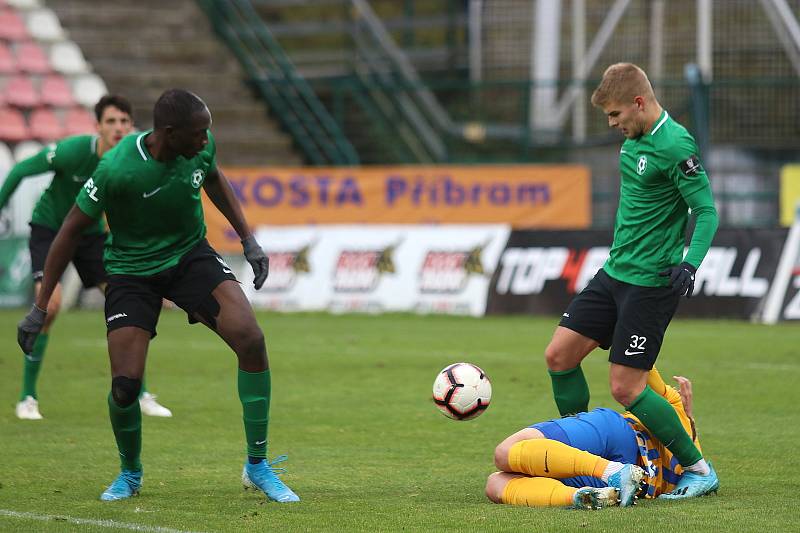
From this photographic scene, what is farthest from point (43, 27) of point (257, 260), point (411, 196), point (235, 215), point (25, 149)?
point (257, 260)

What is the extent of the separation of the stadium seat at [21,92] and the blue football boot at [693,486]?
19353mm

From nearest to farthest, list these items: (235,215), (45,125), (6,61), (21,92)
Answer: (235,215)
(45,125)
(21,92)
(6,61)

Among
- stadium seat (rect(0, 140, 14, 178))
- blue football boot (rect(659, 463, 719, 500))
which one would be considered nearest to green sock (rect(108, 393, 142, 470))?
blue football boot (rect(659, 463, 719, 500))

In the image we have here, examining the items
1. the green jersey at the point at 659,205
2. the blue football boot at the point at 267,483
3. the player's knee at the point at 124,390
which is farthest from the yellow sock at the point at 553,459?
the player's knee at the point at 124,390

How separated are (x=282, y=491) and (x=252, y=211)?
15.8m

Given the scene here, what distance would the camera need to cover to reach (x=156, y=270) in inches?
277

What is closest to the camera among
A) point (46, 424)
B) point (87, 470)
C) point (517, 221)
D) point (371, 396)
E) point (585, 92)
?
point (87, 470)

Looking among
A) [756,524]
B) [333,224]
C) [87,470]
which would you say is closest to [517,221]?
[333,224]

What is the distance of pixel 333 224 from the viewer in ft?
73.2

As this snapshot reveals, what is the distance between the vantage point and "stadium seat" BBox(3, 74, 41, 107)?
79.2 feet

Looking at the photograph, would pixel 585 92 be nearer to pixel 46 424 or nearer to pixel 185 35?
pixel 185 35

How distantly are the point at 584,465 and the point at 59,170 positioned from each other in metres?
5.55

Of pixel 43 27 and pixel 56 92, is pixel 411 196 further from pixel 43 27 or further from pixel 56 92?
pixel 43 27

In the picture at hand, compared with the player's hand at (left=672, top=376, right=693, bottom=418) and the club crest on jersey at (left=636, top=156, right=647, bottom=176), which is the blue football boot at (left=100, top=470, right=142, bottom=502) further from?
the club crest on jersey at (left=636, top=156, right=647, bottom=176)
